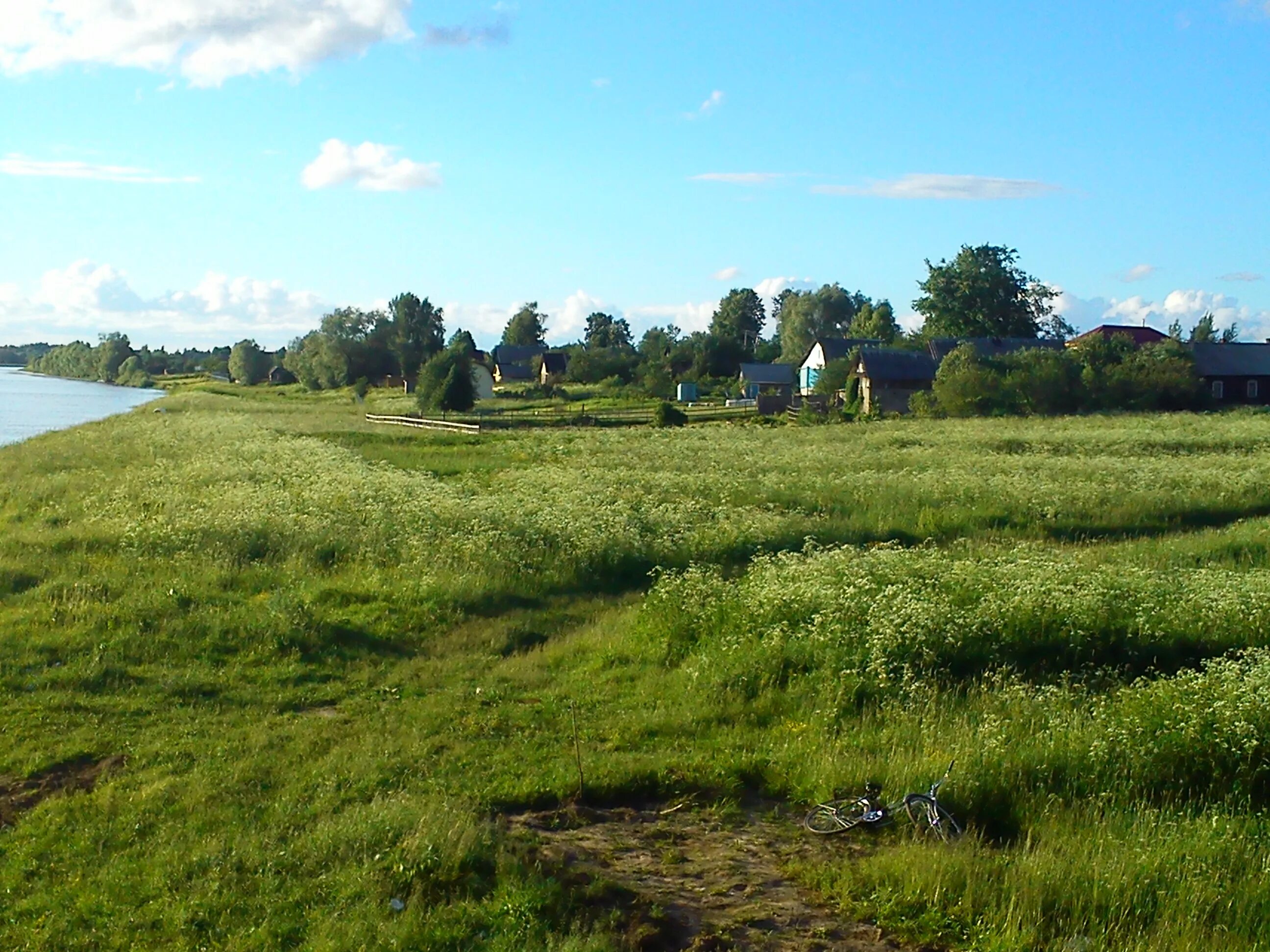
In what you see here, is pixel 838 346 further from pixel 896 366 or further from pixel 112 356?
pixel 112 356

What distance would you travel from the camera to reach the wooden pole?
8.14m

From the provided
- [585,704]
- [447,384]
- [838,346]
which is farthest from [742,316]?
[585,704]

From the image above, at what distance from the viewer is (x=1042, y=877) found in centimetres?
648

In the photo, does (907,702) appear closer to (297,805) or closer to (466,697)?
(466,697)

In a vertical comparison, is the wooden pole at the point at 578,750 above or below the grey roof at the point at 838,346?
below

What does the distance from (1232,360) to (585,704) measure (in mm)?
73827

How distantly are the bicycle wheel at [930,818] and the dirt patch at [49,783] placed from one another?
19.1 feet

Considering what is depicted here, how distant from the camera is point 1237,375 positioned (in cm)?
7144

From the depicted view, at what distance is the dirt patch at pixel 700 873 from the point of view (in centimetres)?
612

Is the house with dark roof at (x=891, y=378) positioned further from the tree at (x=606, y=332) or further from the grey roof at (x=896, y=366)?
the tree at (x=606, y=332)

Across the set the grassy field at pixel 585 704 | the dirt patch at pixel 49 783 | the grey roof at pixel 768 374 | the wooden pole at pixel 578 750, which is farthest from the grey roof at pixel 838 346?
the dirt patch at pixel 49 783

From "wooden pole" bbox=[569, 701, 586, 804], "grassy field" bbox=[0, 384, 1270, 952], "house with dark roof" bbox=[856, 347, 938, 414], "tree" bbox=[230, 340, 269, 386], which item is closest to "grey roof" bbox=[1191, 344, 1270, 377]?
"house with dark roof" bbox=[856, 347, 938, 414]

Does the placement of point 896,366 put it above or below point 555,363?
below

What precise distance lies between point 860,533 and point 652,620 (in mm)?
8157
